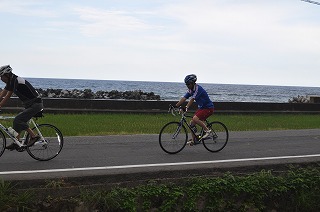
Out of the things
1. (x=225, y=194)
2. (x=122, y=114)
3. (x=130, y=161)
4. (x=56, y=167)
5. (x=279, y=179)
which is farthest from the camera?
(x=122, y=114)

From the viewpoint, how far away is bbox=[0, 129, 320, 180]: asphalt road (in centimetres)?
715

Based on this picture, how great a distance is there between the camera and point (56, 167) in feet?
24.7

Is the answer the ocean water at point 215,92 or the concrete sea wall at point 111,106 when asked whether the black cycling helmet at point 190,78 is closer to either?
the concrete sea wall at point 111,106

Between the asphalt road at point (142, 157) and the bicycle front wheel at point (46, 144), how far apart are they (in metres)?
0.19

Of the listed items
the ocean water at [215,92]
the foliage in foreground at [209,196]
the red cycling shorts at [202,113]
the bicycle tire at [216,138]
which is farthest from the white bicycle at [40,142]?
the ocean water at [215,92]

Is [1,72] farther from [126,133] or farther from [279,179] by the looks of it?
[126,133]

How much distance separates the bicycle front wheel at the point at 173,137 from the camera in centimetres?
910

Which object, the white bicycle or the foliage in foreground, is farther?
the white bicycle

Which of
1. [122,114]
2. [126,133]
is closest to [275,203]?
[126,133]

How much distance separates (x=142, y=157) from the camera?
28.9 feet

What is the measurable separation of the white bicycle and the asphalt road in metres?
0.20

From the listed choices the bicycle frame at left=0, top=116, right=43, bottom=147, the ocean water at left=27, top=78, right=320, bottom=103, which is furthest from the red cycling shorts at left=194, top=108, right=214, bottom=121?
the ocean water at left=27, top=78, right=320, bottom=103

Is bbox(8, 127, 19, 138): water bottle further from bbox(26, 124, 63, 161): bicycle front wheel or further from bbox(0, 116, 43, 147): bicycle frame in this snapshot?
bbox(26, 124, 63, 161): bicycle front wheel

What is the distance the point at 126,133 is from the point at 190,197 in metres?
6.96
